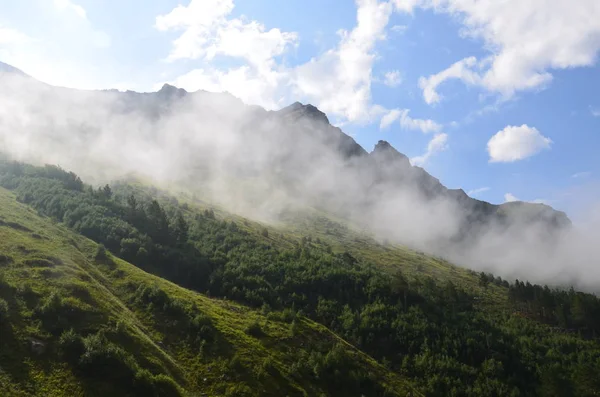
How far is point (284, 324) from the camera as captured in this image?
12769cm

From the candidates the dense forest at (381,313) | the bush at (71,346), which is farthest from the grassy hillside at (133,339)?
the dense forest at (381,313)

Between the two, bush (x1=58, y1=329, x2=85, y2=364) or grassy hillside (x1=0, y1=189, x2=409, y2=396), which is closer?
grassy hillside (x1=0, y1=189, x2=409, y2=396)

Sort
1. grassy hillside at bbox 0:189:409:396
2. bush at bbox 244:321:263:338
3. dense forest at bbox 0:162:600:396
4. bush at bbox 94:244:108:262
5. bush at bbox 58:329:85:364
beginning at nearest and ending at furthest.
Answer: grassy hillside at bbox 0:189:409:396, bush at bbox 58:329:85:364, bush at bbox 244:321:263:338, dense forest at bbox 0:162:600:396, bush at bbox 94:244:108:262

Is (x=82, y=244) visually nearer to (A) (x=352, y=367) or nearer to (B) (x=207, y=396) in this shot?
(B) (x=207, y=396)

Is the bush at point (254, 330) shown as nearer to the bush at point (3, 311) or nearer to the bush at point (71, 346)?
the bush at point (71, 346)

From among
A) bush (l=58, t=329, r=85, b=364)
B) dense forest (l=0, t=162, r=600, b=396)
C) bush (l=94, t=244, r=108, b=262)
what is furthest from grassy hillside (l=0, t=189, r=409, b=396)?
dense forest (l=0, t=162, r=600, b=396)

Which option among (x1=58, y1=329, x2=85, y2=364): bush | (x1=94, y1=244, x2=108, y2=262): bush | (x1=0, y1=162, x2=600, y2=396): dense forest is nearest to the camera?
(x1=58, y1=329, x2=85, y2=364): bush

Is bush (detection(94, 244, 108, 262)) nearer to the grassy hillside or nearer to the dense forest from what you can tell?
the grassy hillside

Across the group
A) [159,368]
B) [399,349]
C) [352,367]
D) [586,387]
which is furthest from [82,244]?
[586,387]

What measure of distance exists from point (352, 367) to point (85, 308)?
68.1 m

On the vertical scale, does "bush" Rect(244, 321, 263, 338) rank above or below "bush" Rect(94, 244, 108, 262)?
below

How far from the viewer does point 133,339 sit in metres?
80.1

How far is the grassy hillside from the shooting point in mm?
65875

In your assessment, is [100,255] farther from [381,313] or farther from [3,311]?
[381,313]
